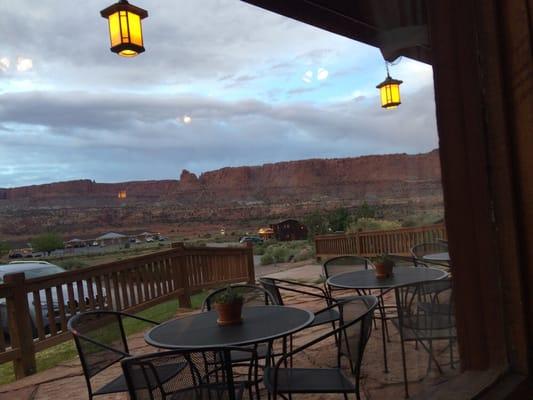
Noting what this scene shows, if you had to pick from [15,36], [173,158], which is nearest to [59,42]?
[15,36]

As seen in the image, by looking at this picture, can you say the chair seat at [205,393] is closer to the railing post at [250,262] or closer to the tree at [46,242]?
the tree at [46,242]

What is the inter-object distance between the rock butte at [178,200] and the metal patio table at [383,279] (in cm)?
54

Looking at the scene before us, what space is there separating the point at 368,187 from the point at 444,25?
850 millimetres

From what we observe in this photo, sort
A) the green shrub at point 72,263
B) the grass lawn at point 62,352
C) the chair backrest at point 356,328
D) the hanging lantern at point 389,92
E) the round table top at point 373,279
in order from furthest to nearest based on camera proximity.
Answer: the green shrub at point 72,263, the grass lawn at point 62,352, the round table top at point 373,279, the chair backrest at point 356,328, the hanging lantern at point 389,92

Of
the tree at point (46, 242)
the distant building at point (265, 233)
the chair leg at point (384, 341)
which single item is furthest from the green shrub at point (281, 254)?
the chair leg at point (384, 341)

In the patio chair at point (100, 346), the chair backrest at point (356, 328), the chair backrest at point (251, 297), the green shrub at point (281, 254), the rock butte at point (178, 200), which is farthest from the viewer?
the green shrub at point (281, 254)

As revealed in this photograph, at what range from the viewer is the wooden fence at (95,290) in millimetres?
3441

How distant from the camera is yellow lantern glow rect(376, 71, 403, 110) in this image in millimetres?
1690

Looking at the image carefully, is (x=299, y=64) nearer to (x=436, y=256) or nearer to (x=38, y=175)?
(x=436, y=256)

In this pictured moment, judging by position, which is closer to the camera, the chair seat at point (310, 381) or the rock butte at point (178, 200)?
the chair seat at point (310, 381)

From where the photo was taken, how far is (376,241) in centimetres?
268

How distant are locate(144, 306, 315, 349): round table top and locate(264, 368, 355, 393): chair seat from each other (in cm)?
20

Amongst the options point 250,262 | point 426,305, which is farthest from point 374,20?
point 250,262

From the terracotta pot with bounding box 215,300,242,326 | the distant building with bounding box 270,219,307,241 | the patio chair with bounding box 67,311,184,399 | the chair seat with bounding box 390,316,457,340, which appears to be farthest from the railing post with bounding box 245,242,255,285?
the chair seat with bounding box 390,316,457,340
